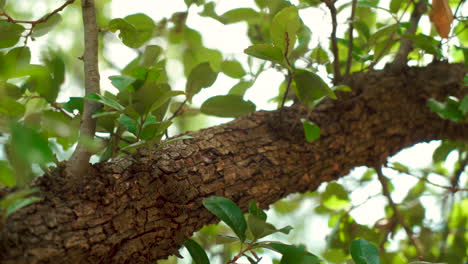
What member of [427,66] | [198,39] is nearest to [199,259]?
[198,39]

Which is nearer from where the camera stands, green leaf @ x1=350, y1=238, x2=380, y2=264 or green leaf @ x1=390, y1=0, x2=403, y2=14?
green leaf @ x1=350, y1=238, x2=380, y2=264

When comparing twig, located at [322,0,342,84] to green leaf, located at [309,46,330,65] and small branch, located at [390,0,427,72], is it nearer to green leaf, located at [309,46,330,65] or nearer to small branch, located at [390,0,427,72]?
green leaf, located at [309,46,330,65]

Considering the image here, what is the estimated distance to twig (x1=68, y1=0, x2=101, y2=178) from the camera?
1.92 feet

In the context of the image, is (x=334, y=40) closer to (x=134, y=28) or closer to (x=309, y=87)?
(x=309, y=87)

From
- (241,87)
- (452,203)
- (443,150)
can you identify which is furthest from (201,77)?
(452,203)

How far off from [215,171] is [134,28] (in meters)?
0.26

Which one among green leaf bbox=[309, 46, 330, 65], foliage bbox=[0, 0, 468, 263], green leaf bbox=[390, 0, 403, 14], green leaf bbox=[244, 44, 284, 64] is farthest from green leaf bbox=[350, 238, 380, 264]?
green leaf bbox=[390, 0, 403, 14]

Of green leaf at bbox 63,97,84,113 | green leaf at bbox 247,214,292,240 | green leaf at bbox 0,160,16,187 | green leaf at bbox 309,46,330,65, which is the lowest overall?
green leaf at bbox 247,214,292,240

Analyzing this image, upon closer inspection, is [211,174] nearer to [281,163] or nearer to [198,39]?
[281,163]

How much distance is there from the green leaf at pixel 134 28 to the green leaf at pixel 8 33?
0.15m

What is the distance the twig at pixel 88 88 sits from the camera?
1.92 feet

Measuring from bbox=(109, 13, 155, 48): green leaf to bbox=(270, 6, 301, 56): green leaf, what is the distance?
22 centimetres

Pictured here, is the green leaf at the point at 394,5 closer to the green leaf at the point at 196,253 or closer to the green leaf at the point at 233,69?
the green leaf at the point at 233,69

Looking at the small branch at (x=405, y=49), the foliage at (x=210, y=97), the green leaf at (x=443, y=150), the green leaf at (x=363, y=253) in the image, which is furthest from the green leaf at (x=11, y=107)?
the green leaf at (x=443, y=150)
